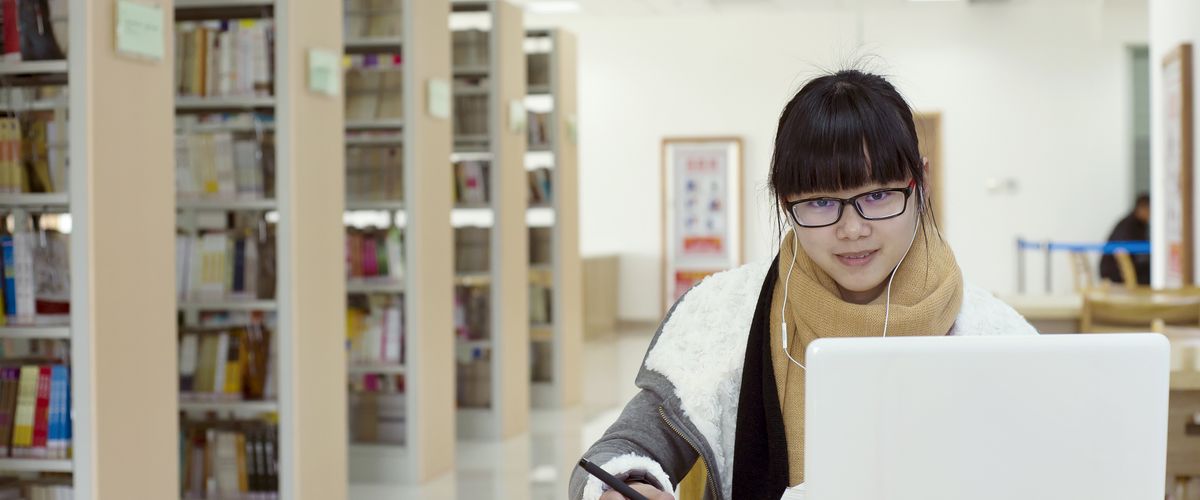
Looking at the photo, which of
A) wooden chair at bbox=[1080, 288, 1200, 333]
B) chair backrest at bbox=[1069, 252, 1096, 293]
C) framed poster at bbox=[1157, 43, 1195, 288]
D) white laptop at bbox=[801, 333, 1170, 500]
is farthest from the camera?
chair backrest at bbox=[1069, 252, 1096, 293]

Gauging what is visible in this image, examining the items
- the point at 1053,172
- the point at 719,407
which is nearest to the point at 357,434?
the point at 719,407

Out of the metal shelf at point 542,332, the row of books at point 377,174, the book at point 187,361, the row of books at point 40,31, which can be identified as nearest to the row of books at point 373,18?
the row of books at point 377,174

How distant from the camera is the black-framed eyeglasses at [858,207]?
1479mm

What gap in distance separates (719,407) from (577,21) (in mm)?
12081

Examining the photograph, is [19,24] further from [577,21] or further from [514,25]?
[577,21]

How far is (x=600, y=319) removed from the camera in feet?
41.3

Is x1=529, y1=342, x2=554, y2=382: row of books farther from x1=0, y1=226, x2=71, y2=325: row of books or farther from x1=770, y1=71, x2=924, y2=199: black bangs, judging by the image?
x1=770, y1=71, x2=924, y2=199: black bangs

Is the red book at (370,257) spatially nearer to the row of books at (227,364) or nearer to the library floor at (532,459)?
the library floor at (532,459)

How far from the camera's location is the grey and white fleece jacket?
60.6 inches

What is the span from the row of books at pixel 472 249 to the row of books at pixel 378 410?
48.0 inches

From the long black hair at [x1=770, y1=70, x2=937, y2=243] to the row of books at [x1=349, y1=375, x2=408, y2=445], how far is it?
4444mm

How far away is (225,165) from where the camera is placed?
15.0 feet

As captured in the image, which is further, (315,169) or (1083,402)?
(315,169)

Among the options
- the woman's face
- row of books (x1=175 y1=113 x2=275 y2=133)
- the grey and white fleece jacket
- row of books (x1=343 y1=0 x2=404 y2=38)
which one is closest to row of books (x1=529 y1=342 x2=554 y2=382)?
row of books (x1=343 y1=0 x2=404 y2=38)
